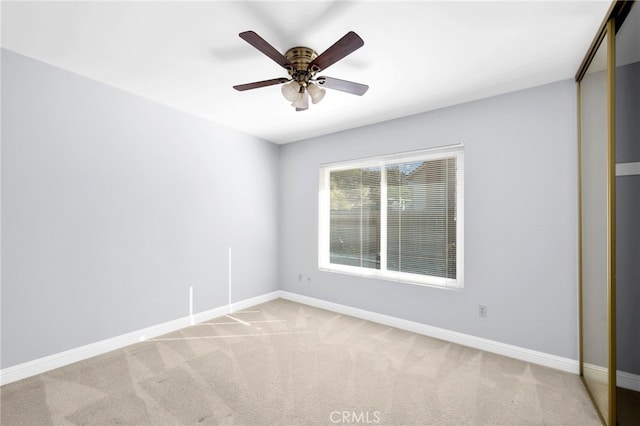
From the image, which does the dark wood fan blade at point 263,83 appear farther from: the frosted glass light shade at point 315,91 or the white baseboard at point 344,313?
the white baseboard at point 344,313

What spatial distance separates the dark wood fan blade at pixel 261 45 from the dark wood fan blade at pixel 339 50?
0.22 metres

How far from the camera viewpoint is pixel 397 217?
11.6 ft

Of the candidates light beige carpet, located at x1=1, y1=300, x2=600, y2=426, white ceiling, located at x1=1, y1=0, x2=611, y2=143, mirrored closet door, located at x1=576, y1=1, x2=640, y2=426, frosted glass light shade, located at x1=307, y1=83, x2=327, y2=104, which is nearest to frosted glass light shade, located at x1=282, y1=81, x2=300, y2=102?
frosted glass light shade, located at x1=307, y1=83, x2=327, y2=104

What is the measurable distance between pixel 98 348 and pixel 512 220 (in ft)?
13.9

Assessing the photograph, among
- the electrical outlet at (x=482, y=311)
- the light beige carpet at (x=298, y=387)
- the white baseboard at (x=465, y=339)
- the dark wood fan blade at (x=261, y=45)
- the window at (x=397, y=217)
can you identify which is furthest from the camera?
the window at (x=397, y=217)

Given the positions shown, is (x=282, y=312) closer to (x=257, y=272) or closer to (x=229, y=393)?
(x=257, y=272)

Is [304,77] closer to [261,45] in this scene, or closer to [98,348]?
[261,45]

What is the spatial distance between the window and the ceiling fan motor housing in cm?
176

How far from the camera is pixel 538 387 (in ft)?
7.25

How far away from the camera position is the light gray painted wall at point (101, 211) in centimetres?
228

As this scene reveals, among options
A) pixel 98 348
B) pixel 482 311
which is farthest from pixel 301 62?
pixel 98 348

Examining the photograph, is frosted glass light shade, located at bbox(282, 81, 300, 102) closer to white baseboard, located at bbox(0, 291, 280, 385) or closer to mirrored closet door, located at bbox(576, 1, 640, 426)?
mirrored closet door, located at bbox(576, 1, 640, 426)

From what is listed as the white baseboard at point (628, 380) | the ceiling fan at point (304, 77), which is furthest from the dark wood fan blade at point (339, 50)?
the white baseboard at point (628, 380)

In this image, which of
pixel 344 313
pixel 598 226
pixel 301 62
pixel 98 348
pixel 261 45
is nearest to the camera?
pixel 261 45
